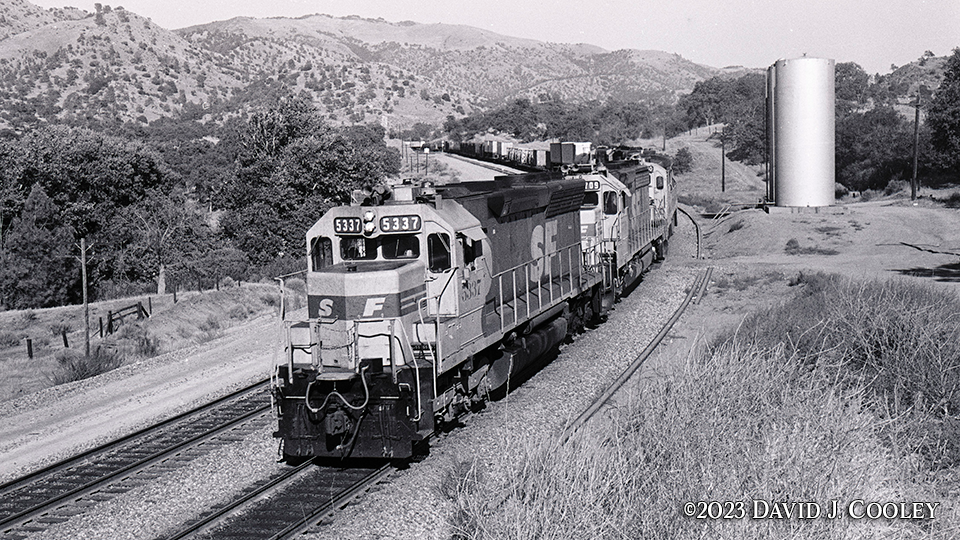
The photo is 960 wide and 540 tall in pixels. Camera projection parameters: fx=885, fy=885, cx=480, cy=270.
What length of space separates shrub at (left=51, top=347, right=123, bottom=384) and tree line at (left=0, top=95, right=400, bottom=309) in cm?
1592

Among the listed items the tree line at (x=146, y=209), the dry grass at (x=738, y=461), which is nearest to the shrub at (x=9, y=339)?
the tree line at (x=146, y=209)

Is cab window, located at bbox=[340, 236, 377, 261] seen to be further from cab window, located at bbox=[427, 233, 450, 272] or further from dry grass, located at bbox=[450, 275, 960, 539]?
dry grass, located at bbox=[450, 275, 960, 539]

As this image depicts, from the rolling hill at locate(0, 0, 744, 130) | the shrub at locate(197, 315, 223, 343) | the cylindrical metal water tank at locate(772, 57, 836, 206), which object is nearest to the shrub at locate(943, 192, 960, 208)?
the cylindrical metal water tank at locate(772, 57, 836, 206)

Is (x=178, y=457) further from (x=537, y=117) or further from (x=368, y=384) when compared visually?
(x=537, y=117)

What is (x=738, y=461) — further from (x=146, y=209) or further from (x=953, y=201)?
(x=953, y=201)

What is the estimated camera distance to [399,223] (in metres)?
12.5

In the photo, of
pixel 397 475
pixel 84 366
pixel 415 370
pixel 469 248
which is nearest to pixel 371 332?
pixel 415 370

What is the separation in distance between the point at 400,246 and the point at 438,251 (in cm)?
56

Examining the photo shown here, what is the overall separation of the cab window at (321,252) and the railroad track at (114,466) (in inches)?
136

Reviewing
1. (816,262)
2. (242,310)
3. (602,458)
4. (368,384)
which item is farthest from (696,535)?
(816,262)

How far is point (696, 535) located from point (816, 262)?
91.4ft

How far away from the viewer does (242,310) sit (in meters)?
30.0

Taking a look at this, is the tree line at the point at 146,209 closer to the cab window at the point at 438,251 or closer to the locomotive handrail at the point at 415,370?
the cab window at the point at 438,251

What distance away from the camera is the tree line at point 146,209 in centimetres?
3931
